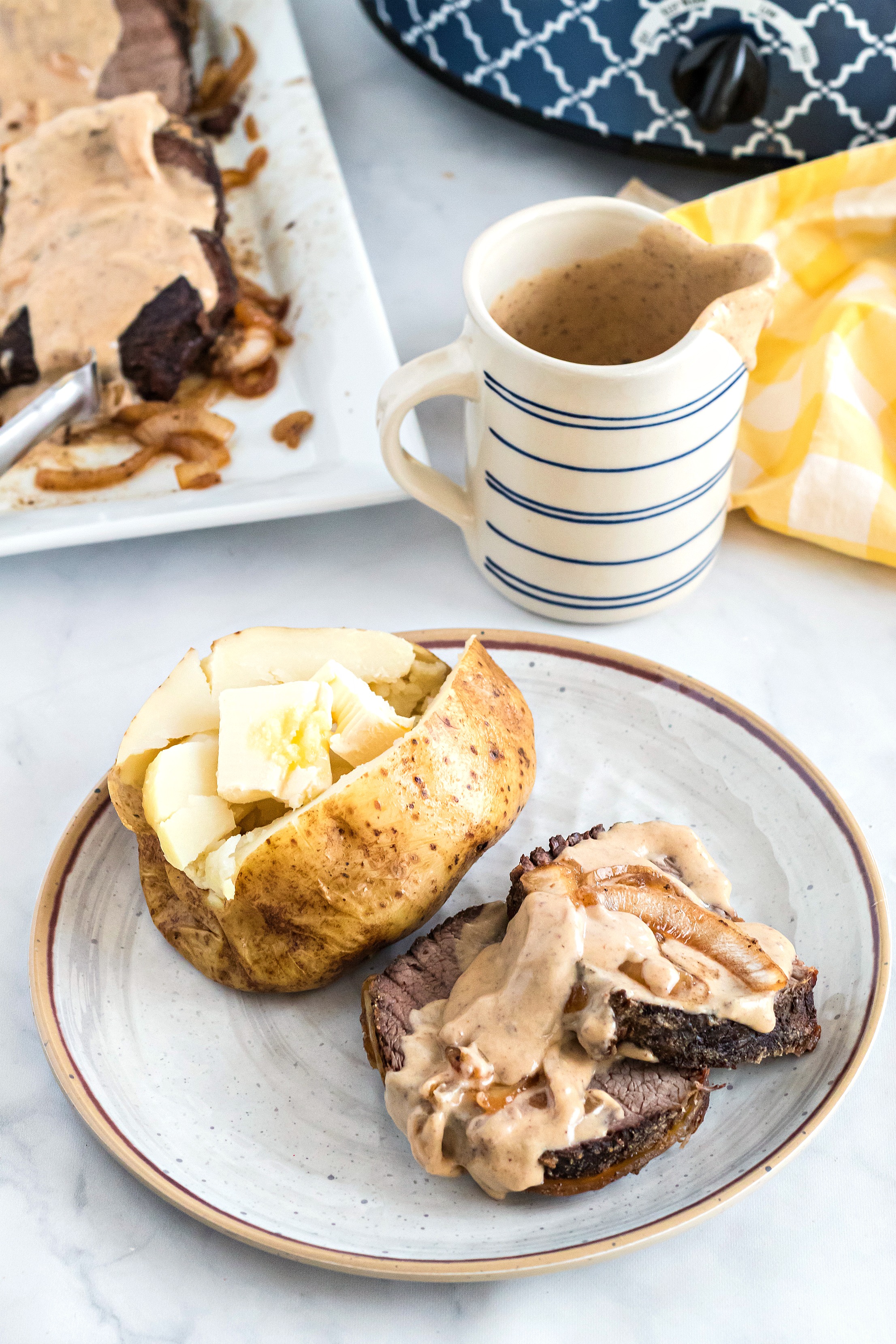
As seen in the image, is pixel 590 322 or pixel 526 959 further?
pixel 590 322

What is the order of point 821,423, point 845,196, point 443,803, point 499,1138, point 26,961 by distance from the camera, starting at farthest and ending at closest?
1. point 845,196
2. point 821,423
3. point 26,961
4. point 443,803
5. point 499,1138

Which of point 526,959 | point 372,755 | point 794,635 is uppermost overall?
point 372,755

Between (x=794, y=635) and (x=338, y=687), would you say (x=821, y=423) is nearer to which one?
(x=794, y=635)

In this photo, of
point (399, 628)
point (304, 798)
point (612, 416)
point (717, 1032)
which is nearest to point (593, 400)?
point (612, 416)

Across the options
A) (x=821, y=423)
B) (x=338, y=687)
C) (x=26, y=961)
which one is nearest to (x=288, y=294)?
(x=821, y=423)

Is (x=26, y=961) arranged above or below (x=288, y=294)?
below

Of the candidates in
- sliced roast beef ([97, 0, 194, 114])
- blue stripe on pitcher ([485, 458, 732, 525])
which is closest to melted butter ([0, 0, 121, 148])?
sliced roast beef ([97, 0, 194, 114])
